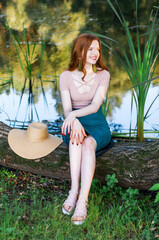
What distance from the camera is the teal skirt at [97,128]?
7.87 ft

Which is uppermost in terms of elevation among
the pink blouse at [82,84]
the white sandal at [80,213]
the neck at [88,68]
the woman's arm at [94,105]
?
the neck at [88,68]

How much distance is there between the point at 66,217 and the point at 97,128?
2.16ft

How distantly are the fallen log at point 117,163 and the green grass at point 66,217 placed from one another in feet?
0.29

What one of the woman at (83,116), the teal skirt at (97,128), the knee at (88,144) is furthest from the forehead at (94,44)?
the knee at (88,144)

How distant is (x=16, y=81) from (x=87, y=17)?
5333 millimetres

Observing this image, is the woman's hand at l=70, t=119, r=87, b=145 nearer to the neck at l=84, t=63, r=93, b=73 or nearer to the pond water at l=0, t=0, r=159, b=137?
the neck at l=84, t=63, r=93, b=73

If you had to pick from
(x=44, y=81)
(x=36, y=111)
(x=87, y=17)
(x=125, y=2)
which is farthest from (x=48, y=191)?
(x=125, y=2)

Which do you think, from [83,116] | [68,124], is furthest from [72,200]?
[83,116]

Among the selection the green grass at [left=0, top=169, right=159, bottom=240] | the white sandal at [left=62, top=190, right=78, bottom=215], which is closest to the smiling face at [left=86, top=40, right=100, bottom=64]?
the green grass at [left=0, top=169, right=159, bottom=240]

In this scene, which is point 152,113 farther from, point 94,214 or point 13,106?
point 94,214

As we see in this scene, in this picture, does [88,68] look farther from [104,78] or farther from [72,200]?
[72,200]

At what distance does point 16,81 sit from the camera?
5180 mm

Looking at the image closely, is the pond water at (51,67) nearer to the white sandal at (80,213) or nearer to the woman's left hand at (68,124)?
the woman's left hand at (68,124)

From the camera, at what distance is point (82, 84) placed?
2.59m
